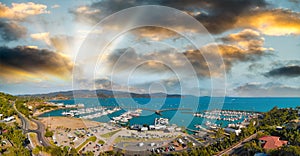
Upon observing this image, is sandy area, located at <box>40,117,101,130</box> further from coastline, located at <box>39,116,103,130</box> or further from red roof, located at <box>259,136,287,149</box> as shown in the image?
red roof, located at <box>259,136,287,149</box>

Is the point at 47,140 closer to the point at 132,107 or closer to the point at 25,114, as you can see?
the point at 25,114

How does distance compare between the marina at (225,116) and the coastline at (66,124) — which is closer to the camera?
the coastline at (66,124)

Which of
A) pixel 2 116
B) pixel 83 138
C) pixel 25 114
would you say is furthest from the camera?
pixel 25 114

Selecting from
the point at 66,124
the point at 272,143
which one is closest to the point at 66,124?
the point at 66,124

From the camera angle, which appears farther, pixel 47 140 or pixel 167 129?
pixel 167 129

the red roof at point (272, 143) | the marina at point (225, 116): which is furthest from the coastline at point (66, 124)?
the red roof at point (272, 143)

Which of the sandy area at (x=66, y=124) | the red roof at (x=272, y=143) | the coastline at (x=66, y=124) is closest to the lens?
the red roof at (x=272, y=143)

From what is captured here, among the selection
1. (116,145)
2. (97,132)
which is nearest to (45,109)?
Result: (97,132)

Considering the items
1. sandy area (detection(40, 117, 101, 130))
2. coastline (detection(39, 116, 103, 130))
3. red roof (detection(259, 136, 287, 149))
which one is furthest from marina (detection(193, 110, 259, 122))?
red roof (detection(259, 136, 287, 149))

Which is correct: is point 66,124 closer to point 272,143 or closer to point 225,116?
point 272,143

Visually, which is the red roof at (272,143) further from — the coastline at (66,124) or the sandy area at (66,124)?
the sandy area at (66,124)

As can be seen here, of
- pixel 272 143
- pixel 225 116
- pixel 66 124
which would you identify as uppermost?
pixel 66 124
